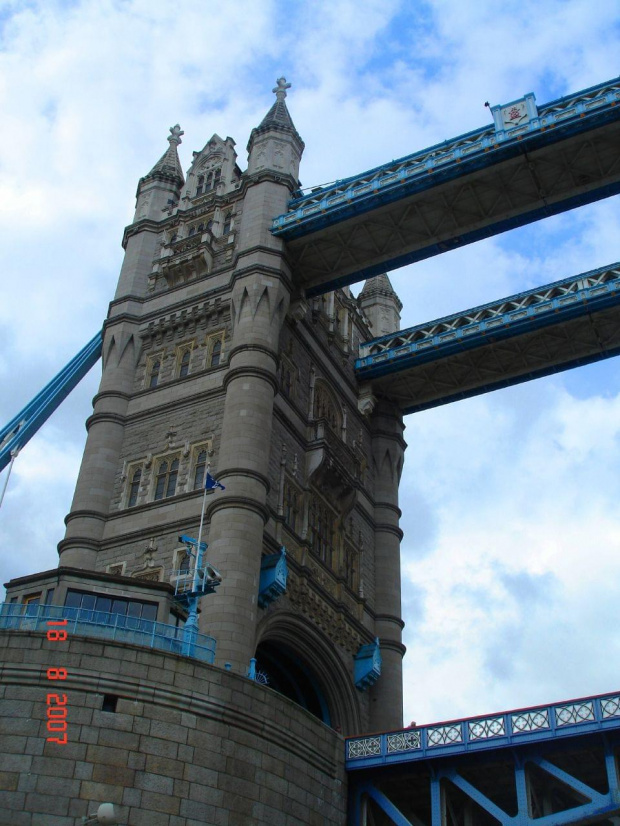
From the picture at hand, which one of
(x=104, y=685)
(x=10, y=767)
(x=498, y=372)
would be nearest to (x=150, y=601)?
(x=104, y=685)

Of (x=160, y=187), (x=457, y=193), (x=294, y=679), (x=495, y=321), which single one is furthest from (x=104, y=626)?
(x=160, y=187)

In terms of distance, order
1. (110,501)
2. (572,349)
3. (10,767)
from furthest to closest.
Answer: (572,349)
(110,501)
(10,767)

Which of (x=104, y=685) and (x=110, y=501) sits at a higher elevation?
(x=110, y=501)

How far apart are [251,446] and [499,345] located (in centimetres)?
1606

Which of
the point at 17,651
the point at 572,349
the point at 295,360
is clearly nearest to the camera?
the point at 17,651

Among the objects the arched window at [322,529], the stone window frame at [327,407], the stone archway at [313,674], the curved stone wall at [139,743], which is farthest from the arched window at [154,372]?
the curved stone wall at [139,743]

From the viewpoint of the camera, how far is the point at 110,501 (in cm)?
4125

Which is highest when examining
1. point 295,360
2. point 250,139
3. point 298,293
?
point 250,139

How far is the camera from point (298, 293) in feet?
152

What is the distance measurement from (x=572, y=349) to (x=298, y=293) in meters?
13.7

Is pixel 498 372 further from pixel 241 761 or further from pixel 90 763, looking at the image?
pixel 90 763

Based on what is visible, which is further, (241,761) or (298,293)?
(298,293)

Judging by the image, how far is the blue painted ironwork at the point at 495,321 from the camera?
46156 mm
